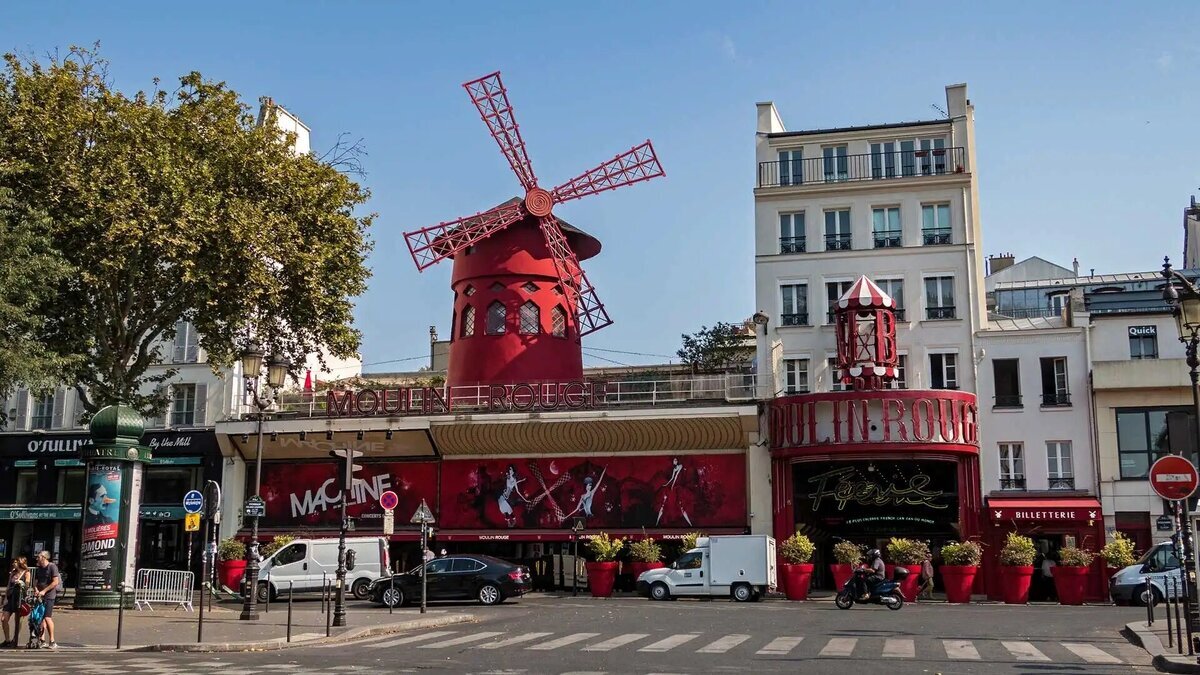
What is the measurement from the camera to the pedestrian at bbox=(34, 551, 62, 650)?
52.6ft

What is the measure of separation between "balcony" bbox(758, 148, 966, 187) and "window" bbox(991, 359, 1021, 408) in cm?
565

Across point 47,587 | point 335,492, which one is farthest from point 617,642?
point 335,492

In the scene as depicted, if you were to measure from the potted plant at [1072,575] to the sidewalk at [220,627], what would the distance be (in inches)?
586

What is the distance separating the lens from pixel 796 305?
33812 millimetres

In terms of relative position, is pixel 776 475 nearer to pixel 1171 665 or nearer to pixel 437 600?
pixel 437 600

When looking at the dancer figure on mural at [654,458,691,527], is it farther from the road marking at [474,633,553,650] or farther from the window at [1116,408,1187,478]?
the road marking at [474,633,553,650]

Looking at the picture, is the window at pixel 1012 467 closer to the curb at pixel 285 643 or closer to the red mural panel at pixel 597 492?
the red mural panel at pixel 597 492

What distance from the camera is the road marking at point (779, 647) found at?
1445cm

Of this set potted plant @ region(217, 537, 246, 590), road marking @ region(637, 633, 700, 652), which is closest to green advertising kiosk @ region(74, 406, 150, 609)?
potted plant @ region(217, 537, 246, 590)

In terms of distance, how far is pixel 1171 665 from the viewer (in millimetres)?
13016

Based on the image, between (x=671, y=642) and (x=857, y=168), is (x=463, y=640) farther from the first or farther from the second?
(x=857, y=168)

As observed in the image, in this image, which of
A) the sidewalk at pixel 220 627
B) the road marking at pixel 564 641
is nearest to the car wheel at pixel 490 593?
the sidewalk at pixel 220 627

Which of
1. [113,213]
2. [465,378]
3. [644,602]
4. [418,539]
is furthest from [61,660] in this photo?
[465,378]

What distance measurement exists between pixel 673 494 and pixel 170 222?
15.4m
